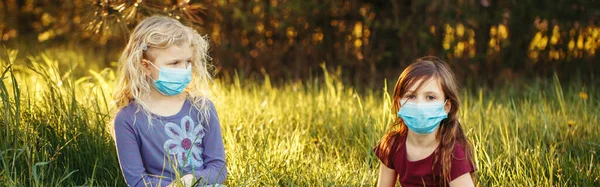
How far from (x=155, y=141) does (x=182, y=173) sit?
14 cm

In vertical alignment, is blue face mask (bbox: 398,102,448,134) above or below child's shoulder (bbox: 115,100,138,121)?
below

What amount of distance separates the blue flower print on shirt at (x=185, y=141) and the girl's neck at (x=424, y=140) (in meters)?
0.74

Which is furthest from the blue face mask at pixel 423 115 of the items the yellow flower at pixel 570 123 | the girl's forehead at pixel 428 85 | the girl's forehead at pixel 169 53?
the yellow flower at pixel 570 123

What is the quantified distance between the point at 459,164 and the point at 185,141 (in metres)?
0.94

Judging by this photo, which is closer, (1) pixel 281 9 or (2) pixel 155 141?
(2) pixel 155 141

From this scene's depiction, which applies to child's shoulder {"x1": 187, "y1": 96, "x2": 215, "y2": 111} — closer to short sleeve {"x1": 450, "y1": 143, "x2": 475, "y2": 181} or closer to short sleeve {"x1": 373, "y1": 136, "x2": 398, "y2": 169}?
short sleeve {"x1": 373, "y1": 136, "x2": 398, "y2": 169}

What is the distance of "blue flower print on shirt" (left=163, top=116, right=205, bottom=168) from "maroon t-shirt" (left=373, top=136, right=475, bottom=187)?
680mm

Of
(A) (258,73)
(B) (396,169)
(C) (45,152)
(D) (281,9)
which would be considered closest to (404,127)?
(B) (396,169)

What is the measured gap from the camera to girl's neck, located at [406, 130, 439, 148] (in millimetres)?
2727

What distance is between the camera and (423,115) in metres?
2.59

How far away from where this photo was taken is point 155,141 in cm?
273

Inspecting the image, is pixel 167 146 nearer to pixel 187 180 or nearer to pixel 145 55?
pixel 187 180

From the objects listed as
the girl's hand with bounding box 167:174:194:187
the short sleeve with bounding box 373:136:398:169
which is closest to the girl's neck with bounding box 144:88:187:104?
the girl's hand with bounding box 167:174:194:187

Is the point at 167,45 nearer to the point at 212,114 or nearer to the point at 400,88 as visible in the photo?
the point at 212,114
